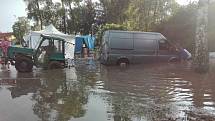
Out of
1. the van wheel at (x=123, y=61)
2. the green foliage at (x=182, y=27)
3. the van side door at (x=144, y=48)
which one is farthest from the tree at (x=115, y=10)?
the van wheel at (x=123, y=61)

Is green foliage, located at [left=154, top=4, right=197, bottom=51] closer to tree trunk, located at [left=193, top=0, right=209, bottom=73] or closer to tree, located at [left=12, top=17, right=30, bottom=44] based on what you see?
tree trunk, located at [left=193, top=0, right=209, bottom=73]

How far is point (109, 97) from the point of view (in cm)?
1226

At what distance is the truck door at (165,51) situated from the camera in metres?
24.4

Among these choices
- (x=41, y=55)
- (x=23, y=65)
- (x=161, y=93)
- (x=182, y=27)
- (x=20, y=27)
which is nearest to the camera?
(x=161, y=93)

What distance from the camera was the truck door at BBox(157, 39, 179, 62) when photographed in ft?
80.2

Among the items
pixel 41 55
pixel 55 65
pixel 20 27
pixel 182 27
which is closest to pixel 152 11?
pixel 182 27

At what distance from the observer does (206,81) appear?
52.4 ft

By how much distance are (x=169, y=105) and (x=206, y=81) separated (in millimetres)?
5466

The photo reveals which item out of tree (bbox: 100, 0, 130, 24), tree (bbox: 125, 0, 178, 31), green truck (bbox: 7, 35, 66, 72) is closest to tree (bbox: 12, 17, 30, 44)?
tree (bbox: 100, 0, 130, 24)

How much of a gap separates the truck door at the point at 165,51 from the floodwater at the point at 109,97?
6065mm

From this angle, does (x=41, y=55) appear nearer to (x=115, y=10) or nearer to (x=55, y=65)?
(x=55, y=65)

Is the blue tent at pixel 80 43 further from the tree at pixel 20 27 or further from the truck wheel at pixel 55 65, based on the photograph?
the tree at pixel 20 27

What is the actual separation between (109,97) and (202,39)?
7.60 m

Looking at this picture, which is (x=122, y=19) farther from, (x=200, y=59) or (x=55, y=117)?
(x=55, y=117)
